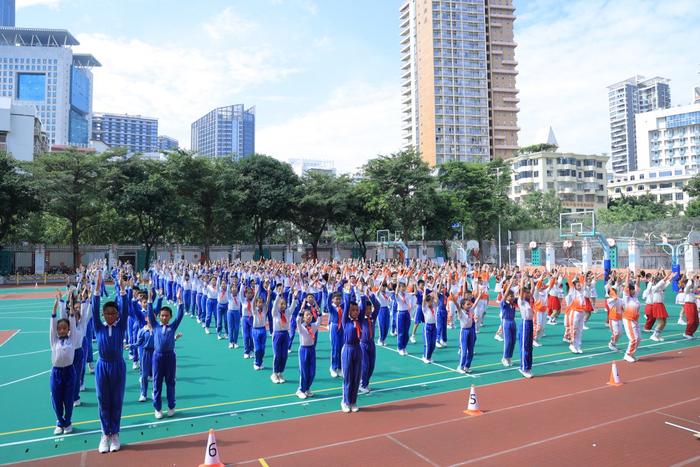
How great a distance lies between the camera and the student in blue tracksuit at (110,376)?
5.62 metres

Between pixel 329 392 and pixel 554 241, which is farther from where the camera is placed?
pixel 554 241

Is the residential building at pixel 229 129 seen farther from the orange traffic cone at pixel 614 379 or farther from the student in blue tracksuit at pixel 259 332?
the orange traffic cone at pixel 614 379

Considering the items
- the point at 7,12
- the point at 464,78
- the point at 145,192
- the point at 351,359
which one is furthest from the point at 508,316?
the point at 7,12

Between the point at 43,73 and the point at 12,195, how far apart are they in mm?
75457

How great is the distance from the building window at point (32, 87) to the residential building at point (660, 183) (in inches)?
4086

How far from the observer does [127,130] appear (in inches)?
5960

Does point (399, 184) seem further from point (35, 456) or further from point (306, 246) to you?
point (35, 456)

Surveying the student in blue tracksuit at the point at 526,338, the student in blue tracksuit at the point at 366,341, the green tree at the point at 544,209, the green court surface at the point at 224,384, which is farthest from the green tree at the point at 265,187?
the student in blue tracksuit at the point at 366,341

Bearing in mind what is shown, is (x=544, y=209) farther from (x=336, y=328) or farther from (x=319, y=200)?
(x=336, y=328)

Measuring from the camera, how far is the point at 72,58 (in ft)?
315

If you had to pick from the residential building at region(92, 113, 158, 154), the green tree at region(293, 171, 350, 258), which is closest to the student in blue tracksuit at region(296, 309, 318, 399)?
the green tree at region(293, 171, 350, 258)

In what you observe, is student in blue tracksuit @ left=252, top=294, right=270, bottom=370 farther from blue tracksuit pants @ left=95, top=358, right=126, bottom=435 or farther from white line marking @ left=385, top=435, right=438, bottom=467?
white line marking @ left=385, top=435, right=438, bottom=467

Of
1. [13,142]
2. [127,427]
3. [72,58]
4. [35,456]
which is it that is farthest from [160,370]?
[72,58]

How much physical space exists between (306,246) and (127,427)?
36.7 metres
